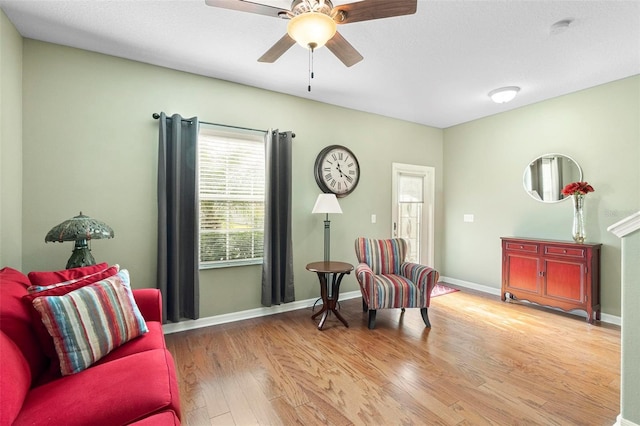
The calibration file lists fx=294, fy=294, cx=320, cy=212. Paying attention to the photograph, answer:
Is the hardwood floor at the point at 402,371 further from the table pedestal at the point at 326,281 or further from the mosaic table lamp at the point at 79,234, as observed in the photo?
the mosaic table lamp at the point at 79,234

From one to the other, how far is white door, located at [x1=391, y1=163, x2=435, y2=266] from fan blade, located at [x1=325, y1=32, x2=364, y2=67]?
2933mm

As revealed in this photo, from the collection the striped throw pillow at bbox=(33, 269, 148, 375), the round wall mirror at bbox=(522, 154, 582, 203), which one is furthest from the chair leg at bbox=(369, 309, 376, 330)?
the round wall mirror at bbox=(522, 154, 582, 203)

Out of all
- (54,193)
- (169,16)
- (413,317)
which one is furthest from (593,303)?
(54,193)

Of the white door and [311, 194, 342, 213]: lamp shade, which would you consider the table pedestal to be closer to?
[311, 194, 342, 213]: lamp shade

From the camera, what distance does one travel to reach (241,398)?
198 centimetres

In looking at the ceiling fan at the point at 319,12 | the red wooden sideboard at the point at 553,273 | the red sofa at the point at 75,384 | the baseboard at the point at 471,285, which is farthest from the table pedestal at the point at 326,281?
the baseboard at the point at 471,285

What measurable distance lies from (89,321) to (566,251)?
4489 mm

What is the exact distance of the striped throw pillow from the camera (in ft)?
4.65

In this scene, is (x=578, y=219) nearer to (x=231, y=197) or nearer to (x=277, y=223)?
(x=277, y=223)

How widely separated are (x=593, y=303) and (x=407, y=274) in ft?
6.80

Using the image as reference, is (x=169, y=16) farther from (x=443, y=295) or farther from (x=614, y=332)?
(x=614, y=332)

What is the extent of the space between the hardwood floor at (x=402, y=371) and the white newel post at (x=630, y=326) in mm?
190

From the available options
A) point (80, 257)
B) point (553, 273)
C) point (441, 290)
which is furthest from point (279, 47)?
point (441, 290)

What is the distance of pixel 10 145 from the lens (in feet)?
7.38
